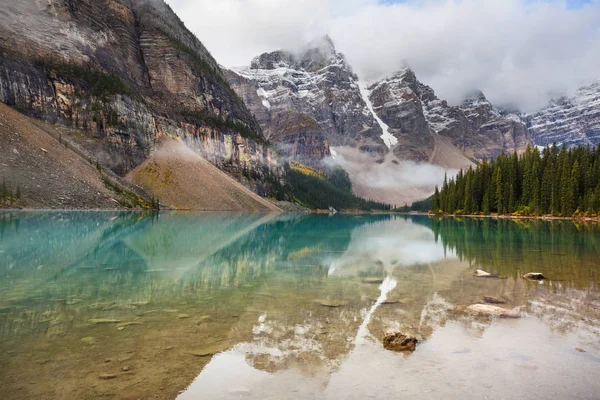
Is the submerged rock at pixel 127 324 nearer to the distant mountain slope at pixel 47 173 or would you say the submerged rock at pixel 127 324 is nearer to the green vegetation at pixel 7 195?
the green vegetation at pixel 7 195

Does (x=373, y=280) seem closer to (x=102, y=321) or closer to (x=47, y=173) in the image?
(x=102, y=321)

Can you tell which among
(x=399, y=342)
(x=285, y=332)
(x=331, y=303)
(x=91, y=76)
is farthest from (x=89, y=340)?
(x=91, y=76)

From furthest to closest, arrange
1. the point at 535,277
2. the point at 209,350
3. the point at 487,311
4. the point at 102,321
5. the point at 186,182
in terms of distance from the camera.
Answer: the point at 186,182 < the point at 535,277 < the point at 487,311 < the point at 102,321 < the point at 209,350

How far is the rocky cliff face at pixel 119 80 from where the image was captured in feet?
343

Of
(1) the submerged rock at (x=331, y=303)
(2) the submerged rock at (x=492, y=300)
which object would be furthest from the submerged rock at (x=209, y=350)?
(2) the submerged rock at (x=492, y=300)

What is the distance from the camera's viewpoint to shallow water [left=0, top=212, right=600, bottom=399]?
6660 mm

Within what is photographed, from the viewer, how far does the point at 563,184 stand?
81.6 m

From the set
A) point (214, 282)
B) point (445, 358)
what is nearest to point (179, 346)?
point (445, 358)

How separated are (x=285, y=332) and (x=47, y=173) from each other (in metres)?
81.7

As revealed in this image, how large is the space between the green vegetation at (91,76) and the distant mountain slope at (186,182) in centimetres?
2229

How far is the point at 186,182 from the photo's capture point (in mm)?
117938

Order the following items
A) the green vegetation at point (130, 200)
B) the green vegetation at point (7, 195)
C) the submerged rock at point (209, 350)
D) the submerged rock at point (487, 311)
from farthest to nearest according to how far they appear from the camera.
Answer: the green vegetation at point (130, 200) < the green vegetation at point (7, 195) < the submerged rock at point (487, 311) < the submerged rock at point (209, 350)

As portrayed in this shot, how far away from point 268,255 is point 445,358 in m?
18.1

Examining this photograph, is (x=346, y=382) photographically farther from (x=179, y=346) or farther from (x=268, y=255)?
(x=268, y=255)
